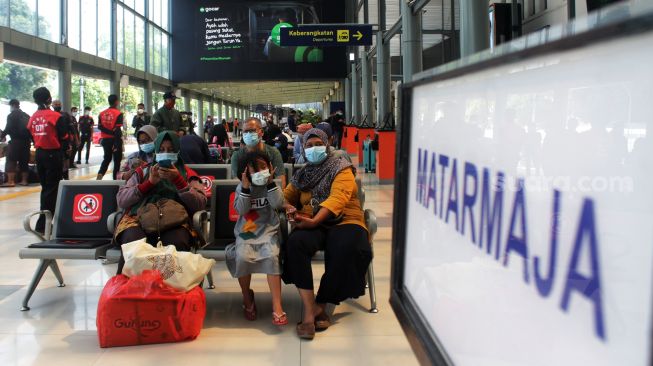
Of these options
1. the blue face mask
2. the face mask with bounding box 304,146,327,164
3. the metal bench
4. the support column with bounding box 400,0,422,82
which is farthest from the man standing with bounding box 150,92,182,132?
the face mask with bounding box 304,146,327,164

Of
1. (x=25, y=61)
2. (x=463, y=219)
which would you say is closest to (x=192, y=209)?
(x=463, y=219)

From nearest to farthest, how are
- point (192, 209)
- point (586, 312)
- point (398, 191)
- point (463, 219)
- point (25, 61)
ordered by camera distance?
point (586, 312)
point (463, 219)
point (398, 191)
point (192, 209)
point (25, 61)

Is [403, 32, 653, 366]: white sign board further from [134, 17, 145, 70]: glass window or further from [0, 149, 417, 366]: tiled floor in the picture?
[134, 17, 145, 70]: glass window

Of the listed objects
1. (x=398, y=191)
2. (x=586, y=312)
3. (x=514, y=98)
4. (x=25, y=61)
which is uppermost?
(x=25, y=61)

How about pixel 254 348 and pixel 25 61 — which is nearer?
pixel 254 348

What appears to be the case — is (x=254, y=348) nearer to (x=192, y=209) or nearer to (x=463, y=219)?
(x=192, y=209)

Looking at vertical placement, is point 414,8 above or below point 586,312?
above

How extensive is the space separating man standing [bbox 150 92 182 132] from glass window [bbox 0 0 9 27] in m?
7.29

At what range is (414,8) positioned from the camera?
10734 millimetres

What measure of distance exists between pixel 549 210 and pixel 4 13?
1512 cm

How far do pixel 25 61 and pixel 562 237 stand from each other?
1625cm

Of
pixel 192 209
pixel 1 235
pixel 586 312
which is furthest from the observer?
pixel 1 235

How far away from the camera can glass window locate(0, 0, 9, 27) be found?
530 inches

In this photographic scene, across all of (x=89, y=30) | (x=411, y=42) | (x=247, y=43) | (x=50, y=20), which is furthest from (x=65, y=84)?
(x=247, y=43)
